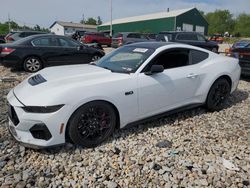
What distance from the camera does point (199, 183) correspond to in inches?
113

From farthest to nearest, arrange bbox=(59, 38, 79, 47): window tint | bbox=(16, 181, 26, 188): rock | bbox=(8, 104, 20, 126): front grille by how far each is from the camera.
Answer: bbox=(59, 38, 79, 47): window tint, bbox=(8, 104, 20, 126): front grille, bbox=(16, 181, 26, 188): rock

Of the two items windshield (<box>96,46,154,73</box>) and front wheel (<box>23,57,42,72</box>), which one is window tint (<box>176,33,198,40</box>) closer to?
front wheel (<box>23,57,42,72</box>)

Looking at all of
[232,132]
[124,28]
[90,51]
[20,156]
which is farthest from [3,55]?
[124,28]

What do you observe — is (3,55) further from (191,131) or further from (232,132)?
(232,132)

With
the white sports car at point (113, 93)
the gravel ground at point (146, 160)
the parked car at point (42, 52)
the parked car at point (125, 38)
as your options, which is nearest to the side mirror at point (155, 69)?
the white sports car at point (113, 93)

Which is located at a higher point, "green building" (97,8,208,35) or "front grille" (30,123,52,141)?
"green building" (97,8,208,35)

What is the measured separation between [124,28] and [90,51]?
50341 mm

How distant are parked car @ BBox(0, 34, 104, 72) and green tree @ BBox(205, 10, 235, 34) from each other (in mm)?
82313

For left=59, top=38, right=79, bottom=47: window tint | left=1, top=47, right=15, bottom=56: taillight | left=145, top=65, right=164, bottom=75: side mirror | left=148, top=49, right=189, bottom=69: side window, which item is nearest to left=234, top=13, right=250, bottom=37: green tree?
left=59, top=38, right=79, bottom=47: window tint

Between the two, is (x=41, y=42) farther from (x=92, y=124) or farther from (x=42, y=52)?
(x=92, y=124)

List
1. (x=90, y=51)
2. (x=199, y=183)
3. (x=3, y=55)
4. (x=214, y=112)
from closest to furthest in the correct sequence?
(x=199, y=183)
(x=214, y=112)
(x=3, y=55)
(x=90, y=51)

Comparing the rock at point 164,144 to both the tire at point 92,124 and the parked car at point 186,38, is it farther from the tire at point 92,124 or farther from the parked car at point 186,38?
the parked car at point 186,38

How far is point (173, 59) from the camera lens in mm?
4402

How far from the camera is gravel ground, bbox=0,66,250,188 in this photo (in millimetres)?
2900
